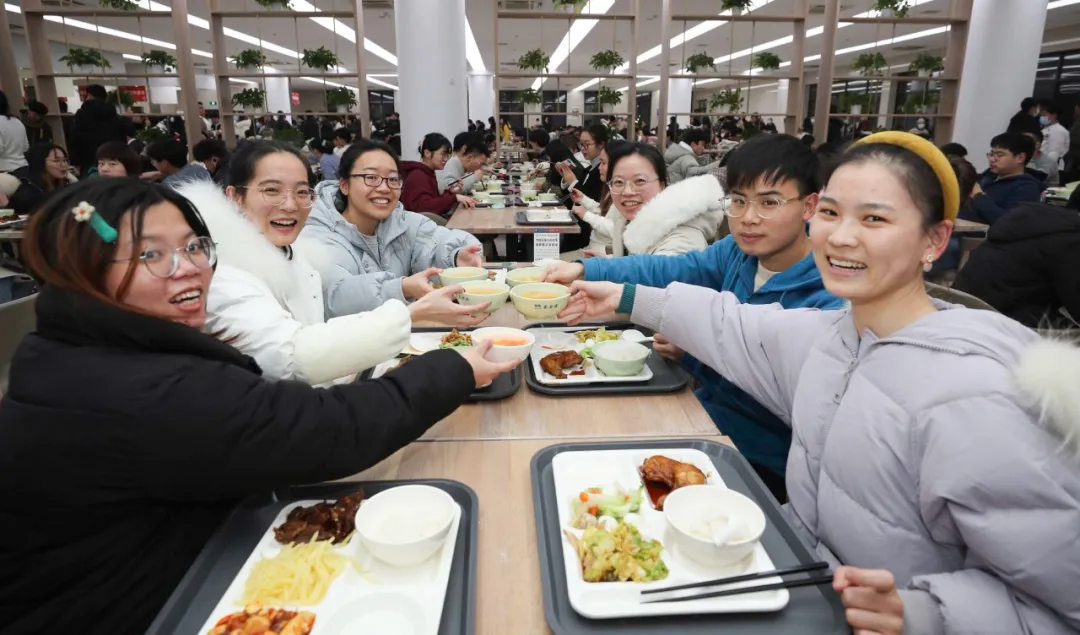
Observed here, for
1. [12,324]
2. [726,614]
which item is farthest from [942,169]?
[12,324]

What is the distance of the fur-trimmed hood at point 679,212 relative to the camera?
2781 millimetres

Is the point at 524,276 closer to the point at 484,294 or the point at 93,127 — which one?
the point at 484,294

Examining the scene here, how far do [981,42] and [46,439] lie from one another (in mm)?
8982

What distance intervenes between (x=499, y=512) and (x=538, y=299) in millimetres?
694

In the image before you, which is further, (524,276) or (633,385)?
(524,276)

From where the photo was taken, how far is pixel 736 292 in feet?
6.92

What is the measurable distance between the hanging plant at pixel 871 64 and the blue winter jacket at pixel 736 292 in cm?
670

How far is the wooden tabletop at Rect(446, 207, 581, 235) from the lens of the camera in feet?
14.6

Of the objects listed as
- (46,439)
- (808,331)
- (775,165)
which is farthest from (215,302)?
(775,165)

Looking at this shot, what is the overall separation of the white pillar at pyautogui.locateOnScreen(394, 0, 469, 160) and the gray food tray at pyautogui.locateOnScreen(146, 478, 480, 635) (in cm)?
659

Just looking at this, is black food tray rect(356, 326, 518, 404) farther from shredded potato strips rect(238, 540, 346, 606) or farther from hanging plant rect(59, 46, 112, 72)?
hanging plant rect(59, 46, 112, 72)

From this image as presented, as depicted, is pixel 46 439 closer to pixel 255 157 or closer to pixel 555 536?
pixel 555 536

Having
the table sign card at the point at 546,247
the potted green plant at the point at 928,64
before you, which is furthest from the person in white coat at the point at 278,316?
the potted green plant at the point at 928,64

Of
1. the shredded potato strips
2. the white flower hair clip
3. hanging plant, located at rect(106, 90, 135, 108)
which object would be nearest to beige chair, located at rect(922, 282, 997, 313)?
the shredded potato strips
